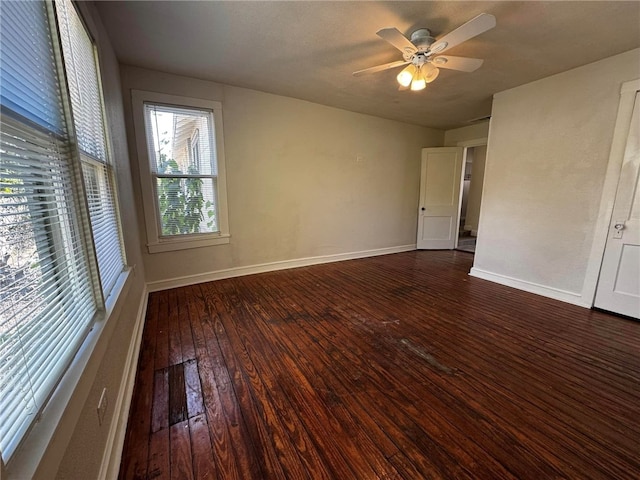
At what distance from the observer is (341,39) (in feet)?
7.48

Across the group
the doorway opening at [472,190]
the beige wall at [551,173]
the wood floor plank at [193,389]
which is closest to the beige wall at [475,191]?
the doorway opening at [472,190]

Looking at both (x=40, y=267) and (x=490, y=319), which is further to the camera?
Result: (x=490, y=319)

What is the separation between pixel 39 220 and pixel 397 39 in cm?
226

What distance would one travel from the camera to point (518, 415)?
1.52m

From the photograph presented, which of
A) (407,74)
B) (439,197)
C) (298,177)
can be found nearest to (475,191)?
(439,197)

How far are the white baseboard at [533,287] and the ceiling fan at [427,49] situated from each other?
8.58 feet

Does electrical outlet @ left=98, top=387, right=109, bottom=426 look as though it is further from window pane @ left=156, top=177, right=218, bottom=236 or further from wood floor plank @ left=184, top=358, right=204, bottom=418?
window pane @ left=156, top=177, right=218, bottom=236

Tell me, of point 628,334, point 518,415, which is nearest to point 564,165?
point 628,334

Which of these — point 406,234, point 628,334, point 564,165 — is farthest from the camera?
point 406,234

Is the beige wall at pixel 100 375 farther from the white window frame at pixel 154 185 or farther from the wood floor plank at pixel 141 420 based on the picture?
the white window frame at pixel 154 185

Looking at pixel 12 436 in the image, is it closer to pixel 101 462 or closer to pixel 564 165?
pixel 101 462

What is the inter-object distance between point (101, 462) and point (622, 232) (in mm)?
4279

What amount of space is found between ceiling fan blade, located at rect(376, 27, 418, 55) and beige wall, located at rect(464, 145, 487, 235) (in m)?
6.32

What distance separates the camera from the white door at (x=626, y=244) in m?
2.51
